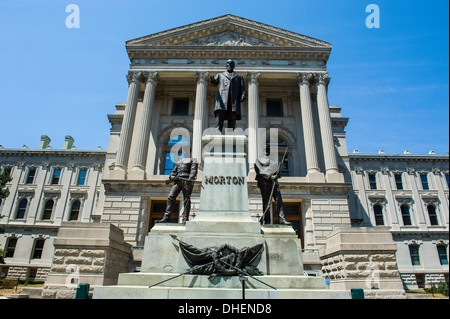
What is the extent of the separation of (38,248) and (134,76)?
2797 cm

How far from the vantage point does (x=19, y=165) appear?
4500cm

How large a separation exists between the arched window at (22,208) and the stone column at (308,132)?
39815 mm

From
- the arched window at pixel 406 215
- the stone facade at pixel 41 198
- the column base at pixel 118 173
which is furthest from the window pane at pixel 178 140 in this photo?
the arched window at pixel 406 215

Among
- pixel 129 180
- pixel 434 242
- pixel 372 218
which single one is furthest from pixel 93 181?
pixel 434 242

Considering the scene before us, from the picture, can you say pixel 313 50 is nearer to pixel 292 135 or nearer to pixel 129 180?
pixel 292 135

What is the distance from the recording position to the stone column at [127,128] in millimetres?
25256

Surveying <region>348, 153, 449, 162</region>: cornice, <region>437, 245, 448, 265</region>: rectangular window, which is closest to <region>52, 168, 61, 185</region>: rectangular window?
<region>348, 153, 449, 162</region>: cornice

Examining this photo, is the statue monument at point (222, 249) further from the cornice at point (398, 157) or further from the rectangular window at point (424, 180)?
the rectangular window at point (424, 180)

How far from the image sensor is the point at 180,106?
32.8m

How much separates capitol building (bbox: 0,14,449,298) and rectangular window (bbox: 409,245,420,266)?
165 millimetres

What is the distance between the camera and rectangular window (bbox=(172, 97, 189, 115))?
106 feet

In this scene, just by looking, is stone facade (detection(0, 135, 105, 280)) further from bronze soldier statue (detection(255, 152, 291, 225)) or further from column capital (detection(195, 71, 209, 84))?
bronze soldier statue (detection(255, 152, 291, 225))
